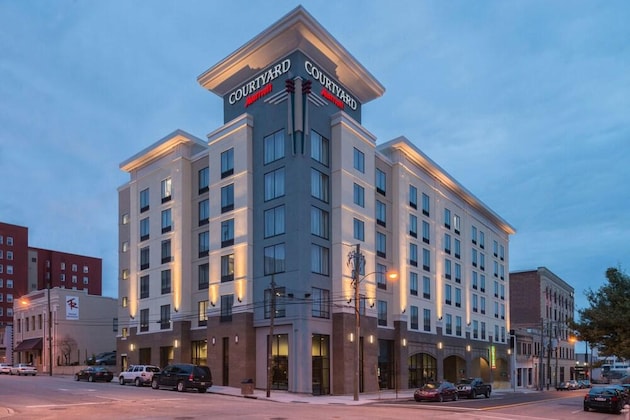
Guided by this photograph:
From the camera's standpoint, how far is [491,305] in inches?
3219

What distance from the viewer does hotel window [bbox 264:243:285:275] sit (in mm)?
46406

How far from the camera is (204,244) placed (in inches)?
2158

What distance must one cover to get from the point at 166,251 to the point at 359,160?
65.7 ft

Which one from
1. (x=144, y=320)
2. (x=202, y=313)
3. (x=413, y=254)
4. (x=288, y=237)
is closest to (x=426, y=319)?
(x=413, y=254)

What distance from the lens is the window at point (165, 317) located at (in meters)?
55.8

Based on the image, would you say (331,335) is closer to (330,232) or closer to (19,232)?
(330,232)

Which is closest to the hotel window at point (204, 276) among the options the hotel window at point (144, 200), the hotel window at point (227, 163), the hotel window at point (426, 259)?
the hotel window at point (227, 163)

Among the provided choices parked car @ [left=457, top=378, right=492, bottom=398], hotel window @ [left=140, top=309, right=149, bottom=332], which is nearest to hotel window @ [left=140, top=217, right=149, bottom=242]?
hotel window @ [left=140, top=309, right=149, bottom=332]

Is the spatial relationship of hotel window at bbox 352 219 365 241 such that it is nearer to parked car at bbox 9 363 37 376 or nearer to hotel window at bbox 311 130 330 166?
hotel window at bbox 311 130 330 166

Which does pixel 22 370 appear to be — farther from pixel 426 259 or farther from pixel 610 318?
pixel 610 318

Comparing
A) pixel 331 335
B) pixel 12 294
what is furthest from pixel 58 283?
pixel 331 335

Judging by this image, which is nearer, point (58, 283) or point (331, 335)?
point (331, 335)

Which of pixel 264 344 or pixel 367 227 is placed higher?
pixel 367 227

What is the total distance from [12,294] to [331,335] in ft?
293
